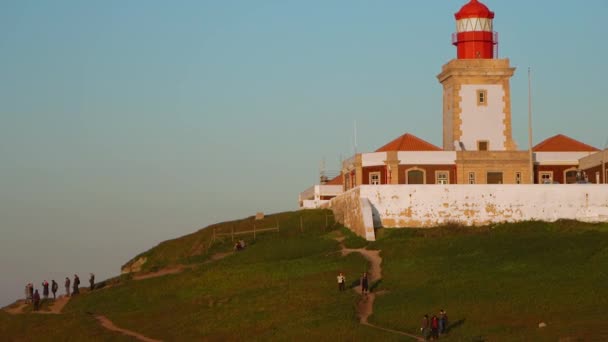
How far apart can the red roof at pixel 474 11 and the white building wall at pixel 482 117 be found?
4.70m

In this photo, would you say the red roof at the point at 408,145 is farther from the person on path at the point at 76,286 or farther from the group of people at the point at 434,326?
the group of people at the point at 434,326

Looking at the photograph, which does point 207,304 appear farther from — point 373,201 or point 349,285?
point 373,201

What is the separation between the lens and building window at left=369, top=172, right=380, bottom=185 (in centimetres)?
9200

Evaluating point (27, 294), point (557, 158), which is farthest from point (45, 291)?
point (557, 158)

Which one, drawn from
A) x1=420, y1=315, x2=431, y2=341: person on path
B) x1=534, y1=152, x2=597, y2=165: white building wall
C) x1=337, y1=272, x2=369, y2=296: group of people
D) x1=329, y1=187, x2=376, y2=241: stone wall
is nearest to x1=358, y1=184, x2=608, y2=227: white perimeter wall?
x1=329, y1=187, x2=376, y2=241: stone wall

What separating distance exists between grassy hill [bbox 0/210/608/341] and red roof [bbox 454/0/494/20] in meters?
17.7

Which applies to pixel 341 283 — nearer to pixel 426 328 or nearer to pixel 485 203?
pixel 426 328

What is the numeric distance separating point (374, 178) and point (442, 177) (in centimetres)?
456

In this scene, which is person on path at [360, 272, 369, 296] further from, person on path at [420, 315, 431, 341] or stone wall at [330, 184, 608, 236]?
stone wall at [330, 184, 608, 236]

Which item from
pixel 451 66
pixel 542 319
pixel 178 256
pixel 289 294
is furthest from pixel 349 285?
pixel 451 66

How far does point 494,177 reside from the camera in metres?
91.6

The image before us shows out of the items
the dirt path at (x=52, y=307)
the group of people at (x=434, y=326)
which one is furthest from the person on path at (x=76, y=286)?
the group of people at (x=434, y=326)

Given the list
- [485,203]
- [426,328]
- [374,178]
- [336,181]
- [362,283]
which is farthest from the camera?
[336,181]

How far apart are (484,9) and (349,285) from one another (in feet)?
103
